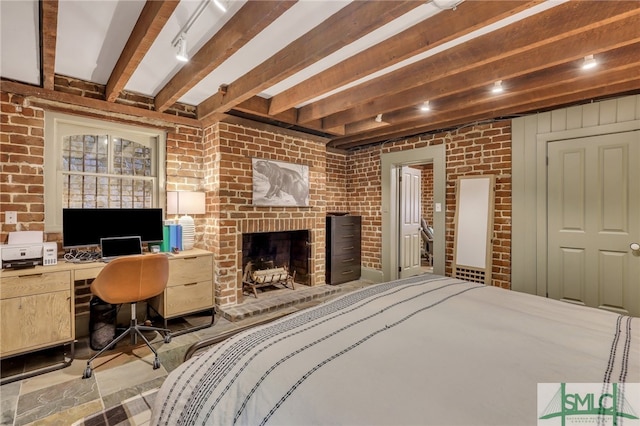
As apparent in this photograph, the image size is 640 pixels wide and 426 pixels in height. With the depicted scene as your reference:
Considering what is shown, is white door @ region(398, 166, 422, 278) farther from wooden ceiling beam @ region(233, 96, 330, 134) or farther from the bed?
the bed

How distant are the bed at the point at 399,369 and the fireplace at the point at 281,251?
9.51ft

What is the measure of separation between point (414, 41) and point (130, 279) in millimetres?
2818

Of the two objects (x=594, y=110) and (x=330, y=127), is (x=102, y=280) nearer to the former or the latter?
(x=330, y=127)

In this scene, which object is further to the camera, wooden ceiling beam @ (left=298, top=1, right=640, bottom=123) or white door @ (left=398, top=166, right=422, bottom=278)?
white door @ (left=398, top=166, right=422, bottom=278)

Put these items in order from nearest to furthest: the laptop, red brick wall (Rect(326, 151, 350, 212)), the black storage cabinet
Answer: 1. the laptop
2. the black storage cabinet
3. red brick wall (Rect(326, 151, 350, 212))

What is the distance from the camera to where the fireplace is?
13.9ft

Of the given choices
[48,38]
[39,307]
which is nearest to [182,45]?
[48,38]

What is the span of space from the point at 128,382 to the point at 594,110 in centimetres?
491

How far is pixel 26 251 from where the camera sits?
2322mm

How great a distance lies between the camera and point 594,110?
3.01 metres

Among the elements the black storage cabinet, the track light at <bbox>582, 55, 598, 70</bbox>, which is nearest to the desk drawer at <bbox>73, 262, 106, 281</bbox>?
the black storage cabinet

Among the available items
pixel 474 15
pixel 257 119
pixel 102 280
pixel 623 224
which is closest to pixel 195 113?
pixel 257 119

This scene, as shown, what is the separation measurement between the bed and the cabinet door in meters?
2.02

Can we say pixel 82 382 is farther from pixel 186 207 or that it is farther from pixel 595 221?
pixel 595 221
